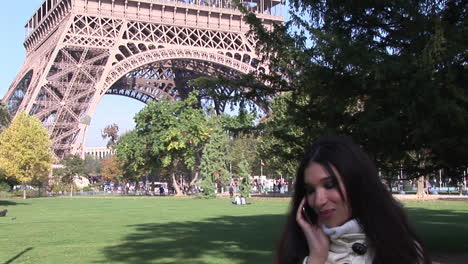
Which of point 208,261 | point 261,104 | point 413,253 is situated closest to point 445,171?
point 261,104

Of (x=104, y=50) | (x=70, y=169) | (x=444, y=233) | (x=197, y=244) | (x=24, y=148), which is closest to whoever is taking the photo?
(x=197, y=244)

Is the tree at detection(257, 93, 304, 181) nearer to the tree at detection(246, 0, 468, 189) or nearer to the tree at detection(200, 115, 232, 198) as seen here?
the tree at detection(246, 0, 468, 189)

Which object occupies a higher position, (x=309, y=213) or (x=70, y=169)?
(x=70, y=169)

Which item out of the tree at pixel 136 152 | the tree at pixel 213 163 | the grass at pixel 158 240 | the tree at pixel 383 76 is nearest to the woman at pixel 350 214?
the tree at pixel 383 76

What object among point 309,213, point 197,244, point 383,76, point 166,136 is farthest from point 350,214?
point 166,136

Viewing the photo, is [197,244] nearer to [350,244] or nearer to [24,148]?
[350,244]

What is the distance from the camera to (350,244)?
1.86 metres

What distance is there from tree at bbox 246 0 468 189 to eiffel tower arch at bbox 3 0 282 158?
1394 inches

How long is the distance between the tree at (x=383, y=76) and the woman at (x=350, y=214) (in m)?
5.05

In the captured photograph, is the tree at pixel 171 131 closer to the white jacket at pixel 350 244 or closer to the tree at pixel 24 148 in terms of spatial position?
the tree at pixel 24 148

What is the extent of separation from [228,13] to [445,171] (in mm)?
42681

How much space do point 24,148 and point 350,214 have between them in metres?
44.4

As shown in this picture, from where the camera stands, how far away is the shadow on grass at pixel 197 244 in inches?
391

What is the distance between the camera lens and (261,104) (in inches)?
377
